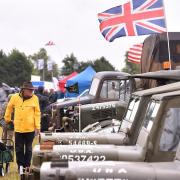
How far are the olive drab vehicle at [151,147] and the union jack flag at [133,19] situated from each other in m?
6.78

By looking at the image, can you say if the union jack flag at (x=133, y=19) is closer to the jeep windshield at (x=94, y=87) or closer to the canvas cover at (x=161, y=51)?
the canvas cover at (x=161, y=51)

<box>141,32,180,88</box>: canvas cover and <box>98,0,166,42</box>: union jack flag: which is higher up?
<box>98,0,166,42</box>: union jack flag

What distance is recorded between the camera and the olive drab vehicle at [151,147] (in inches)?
204

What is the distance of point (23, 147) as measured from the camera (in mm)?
10500

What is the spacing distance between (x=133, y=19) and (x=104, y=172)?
31.5 feet

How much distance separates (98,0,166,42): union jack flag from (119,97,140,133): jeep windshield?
16.9 feet

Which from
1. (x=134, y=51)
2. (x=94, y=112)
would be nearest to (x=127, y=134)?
(x=94, y=112)

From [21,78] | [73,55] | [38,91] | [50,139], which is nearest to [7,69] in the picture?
[21,78]

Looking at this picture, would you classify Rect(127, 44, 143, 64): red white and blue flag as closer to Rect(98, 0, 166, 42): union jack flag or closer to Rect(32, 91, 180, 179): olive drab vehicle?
Rect(98, 0, 166, 42): union jack flag

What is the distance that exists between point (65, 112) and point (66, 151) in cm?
961

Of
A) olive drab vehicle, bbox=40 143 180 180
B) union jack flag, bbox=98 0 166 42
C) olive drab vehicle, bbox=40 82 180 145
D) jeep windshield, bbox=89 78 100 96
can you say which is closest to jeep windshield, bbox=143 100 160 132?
olive drab vehicle, bbox=40 82 180 145

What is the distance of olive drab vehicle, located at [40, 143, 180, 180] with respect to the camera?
12.9 feet

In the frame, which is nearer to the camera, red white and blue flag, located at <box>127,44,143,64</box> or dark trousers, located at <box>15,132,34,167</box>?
dark trousers, located at <box>15,132,34,167</box>

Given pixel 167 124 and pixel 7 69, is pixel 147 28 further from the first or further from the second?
pixel 7 69
